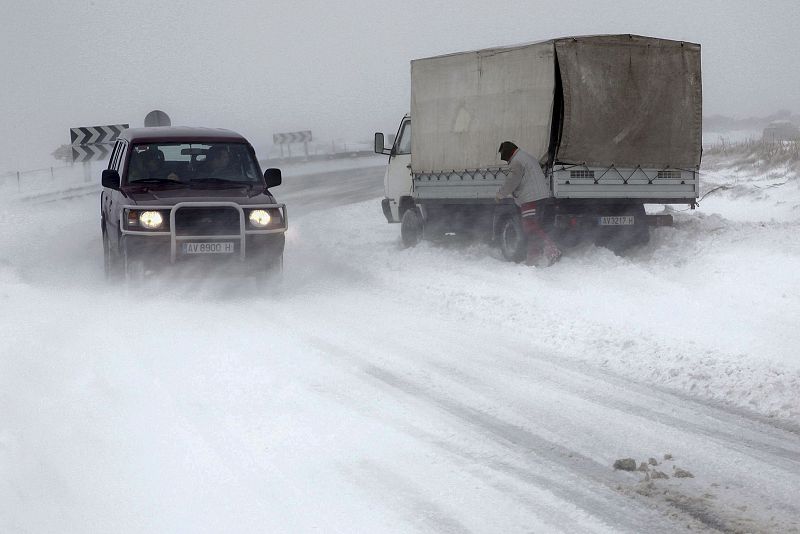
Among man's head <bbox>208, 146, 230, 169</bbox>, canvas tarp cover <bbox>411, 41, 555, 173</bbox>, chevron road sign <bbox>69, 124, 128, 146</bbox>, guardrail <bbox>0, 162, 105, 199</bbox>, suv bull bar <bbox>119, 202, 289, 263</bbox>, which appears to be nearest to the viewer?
suv bull bar <bbox>119, 202, 289, 263</bbox>

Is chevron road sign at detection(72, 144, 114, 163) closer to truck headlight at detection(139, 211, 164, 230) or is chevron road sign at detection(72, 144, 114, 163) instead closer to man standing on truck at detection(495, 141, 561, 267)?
man standing on truck at detection(495, 141, 561, 267)

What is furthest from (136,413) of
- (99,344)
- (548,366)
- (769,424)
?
(769,424)

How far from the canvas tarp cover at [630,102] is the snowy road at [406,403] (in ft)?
7.08

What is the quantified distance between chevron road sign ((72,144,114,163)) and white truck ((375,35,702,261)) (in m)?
15.7

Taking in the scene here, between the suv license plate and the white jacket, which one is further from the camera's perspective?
the suv license plate

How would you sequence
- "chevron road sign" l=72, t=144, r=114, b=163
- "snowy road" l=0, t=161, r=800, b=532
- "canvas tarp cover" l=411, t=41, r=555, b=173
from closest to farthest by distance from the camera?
1. "snowy road" l=0, t=161, r=800, b=532
2. "canvas tarp cover" l=411, t=41, r=555, b=173
3. "chevron road sign" l=72, t=144, r=114, b=163

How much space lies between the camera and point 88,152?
91.4 ft

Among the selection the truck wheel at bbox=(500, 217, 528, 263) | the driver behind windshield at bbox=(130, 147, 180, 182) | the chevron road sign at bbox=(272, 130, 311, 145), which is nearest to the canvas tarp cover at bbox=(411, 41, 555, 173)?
the truck wheel at bbox=(500, 217, 528, 263)

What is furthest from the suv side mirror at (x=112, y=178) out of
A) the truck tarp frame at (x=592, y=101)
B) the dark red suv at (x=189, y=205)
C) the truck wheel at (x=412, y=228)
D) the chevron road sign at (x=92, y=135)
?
the chevron road sign at (x=92, y=135)

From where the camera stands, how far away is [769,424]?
576cm

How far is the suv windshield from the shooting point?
11.5 m

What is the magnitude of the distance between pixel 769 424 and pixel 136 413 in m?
3.84

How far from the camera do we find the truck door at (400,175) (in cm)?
1692

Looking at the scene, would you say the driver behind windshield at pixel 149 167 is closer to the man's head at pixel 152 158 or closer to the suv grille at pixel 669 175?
the man's head at pixel 152 158
